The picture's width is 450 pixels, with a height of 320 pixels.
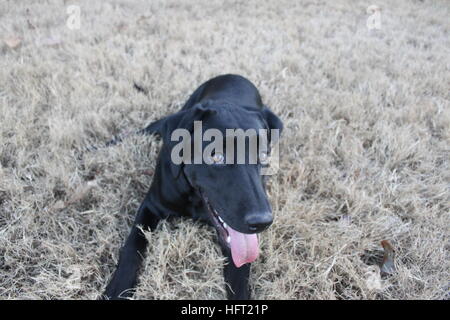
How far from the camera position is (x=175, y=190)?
2002 millimetres

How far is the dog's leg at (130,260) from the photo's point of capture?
5.68 ft

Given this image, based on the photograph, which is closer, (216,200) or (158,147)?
(216,200)

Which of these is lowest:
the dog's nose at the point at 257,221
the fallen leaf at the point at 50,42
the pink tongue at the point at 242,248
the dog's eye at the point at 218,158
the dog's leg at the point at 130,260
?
the dog's leg at the point at 130,260

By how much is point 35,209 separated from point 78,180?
342mm

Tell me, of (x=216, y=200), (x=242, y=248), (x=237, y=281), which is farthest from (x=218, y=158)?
(x=237, y=281)

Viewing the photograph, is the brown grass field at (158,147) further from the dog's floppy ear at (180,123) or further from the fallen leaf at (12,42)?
the dog's floppy ear at (180,123)

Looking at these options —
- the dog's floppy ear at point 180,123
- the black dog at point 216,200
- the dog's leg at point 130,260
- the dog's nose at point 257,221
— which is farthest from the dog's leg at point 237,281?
the dog's floppy ear at point 180,123

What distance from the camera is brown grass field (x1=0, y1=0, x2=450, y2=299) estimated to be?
6.09 feet

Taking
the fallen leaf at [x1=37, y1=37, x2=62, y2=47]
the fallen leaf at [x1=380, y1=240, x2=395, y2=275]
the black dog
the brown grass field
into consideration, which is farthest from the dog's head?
the fallen leaf at [x1=37, y1=37, x2=62, y2=47]

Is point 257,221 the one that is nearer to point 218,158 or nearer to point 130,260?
point 218,158

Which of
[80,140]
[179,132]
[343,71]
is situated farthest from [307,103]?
[80,140]

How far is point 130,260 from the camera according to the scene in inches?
71.4

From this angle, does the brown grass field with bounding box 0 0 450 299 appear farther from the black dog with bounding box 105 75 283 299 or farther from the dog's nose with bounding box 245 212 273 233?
the dog's nose with bounding box 245 212 273 233

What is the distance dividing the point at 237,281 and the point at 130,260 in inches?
22.8
